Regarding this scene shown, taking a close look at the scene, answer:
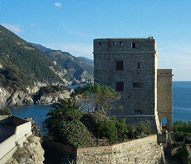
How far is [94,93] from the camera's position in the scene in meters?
22.5

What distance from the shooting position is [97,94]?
22.4 m

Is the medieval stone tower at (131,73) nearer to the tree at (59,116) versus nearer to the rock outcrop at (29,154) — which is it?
the tree at (59,116)

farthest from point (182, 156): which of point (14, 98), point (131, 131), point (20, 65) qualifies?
point (20, 65)

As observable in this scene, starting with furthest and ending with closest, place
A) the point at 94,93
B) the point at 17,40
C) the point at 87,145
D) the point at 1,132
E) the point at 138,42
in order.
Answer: the point at 17,40, the point at 138,42, the point at 94,93, the point at 87,145, the point at 1,132

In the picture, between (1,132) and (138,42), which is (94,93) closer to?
(138,42)

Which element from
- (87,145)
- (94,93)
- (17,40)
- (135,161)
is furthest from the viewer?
(17,40)

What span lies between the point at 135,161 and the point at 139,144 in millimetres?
1272

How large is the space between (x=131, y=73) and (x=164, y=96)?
16.3 ft

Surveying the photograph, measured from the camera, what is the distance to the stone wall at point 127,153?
59.4ft

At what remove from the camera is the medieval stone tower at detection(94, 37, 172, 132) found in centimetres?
2422

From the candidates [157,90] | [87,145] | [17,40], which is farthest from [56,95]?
[87,145]

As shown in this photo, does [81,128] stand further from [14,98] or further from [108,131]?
[14,98]

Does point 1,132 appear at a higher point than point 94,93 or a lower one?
lower

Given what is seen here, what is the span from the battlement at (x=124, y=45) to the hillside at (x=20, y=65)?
88.0 meters
